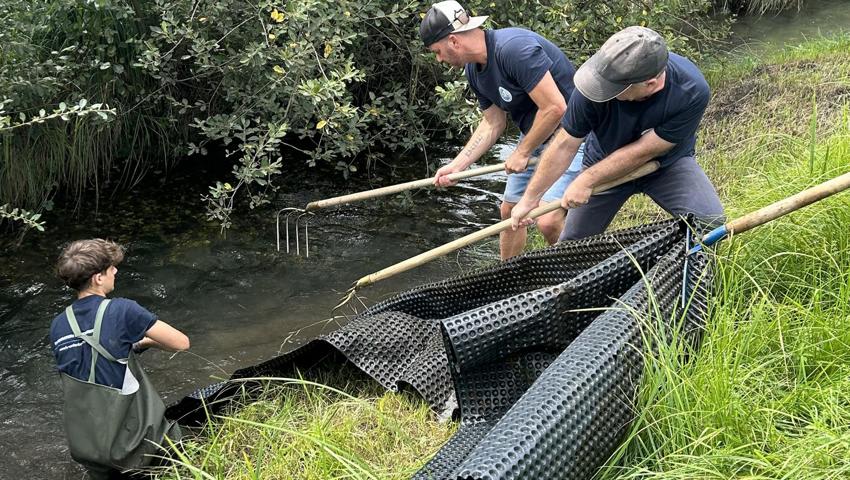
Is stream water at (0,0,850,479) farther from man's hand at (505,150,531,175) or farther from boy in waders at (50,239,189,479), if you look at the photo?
man's hand at (505,150,531,175)

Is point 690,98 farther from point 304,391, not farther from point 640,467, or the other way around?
point 304,391

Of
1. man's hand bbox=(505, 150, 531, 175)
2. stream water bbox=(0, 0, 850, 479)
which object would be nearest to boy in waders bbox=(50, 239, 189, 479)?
stream water bbox=(0, 0, 850, 479)

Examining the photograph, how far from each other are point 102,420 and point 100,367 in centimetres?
23

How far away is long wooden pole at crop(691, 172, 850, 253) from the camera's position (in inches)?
120

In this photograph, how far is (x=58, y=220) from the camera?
6.66m

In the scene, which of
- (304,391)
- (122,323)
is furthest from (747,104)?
(122,323)

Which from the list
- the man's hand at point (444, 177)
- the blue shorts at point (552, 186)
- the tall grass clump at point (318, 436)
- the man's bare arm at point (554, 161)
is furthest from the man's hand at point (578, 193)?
the tall grass clump at point (318, 436)

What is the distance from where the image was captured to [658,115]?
380 centimetres

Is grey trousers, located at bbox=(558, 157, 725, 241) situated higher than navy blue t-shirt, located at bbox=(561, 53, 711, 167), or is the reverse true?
navy blue t-shirt, located at bbox=(561, 53, 711, 167)

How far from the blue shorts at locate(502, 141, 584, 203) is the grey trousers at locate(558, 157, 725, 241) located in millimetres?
286

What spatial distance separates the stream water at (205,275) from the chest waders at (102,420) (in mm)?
666

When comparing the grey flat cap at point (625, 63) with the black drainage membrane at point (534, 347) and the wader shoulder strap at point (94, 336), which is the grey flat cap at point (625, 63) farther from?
the wader shoulder strap at point (94, 336)

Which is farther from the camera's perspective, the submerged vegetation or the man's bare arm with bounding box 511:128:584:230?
the man's bare arm with bounding box 511:128:584:230

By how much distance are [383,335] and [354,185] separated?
12.6ft
